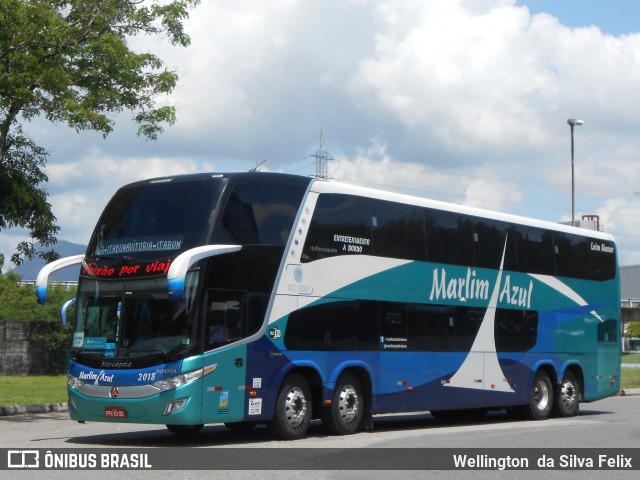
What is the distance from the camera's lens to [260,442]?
16.2 m

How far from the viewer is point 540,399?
23375 mm

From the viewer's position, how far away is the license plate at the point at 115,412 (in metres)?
15.3

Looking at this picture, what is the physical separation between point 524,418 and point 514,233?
4172 millimetres

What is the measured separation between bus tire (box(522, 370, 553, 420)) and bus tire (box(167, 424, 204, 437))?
8.17 m

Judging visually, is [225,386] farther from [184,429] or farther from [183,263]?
[184,429]

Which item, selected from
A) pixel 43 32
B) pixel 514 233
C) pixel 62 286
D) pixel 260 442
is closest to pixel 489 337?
pixel 514 233

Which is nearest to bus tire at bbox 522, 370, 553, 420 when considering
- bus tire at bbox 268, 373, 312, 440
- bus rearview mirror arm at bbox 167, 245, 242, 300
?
bus tire at bbox 268, 373, 312, 440

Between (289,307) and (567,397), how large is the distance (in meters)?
10.0

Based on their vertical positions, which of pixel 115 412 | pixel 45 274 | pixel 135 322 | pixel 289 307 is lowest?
pixel 115 412

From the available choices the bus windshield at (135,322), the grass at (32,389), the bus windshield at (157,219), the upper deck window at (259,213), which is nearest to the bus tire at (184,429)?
the bus windshield at (135,322)

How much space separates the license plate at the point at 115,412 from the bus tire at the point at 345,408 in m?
3.55

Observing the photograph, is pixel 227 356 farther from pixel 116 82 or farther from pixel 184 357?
pixel 116 82

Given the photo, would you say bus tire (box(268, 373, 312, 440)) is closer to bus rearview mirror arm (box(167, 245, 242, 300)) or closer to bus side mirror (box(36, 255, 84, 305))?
bus rearview mirror arm (box(167, 245, 242, 300))

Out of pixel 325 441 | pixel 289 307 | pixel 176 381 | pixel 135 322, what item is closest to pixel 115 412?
pixel 176 381
